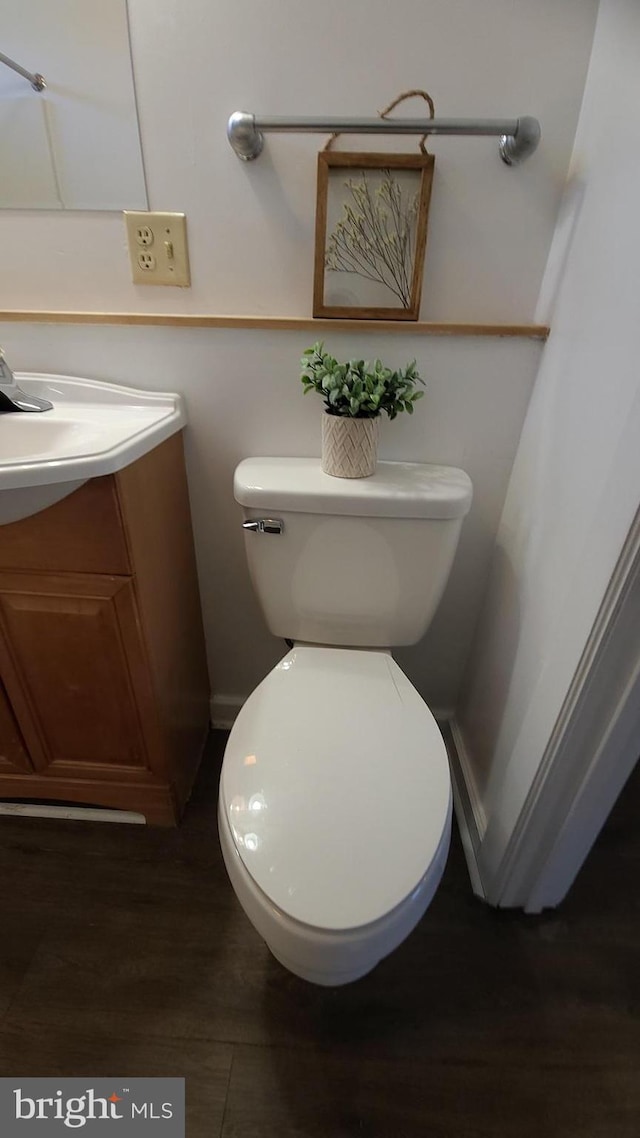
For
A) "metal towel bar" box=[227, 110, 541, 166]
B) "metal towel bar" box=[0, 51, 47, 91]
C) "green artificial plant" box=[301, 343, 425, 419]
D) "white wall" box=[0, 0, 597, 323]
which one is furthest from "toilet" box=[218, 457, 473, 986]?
"metal towel bar" box=[0, 51, 47, 91]

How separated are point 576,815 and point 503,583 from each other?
44 centimetres

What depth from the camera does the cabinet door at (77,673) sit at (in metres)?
0.83

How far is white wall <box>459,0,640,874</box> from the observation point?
2.08ft

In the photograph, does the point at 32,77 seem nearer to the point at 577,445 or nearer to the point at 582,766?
the point at 577,445

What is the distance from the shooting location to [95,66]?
31.2 inches

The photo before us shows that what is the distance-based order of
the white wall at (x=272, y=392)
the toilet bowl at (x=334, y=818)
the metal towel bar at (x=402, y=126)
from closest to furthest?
the toilet bowl at (x=334, y=818) → the metal towel bar at (x=402, y=126) → the white wall at (x=272, y=392)

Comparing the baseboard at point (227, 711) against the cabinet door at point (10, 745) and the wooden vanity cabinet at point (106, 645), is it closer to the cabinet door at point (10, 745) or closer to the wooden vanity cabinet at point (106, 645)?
the wooden vanity cabinet at point (106, 645)

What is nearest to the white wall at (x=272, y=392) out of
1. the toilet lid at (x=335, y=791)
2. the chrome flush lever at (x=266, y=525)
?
the chrome flush lever at (x=266, y=525)

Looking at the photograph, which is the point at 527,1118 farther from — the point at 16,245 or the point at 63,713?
the point at 16,245

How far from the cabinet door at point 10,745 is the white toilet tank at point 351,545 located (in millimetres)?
557

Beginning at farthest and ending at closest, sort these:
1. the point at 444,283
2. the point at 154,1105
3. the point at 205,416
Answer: the point at 205,416
the point at 444,283
the point at 154,1105

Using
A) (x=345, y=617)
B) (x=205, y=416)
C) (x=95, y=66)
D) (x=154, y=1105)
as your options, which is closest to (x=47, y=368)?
(x=205, y=416)

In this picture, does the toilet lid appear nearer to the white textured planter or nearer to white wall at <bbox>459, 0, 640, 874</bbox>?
white wall at <bbox>459, 0, 640, 874</bbox>

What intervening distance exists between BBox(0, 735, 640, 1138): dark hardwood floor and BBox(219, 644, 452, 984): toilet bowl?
32 cm
